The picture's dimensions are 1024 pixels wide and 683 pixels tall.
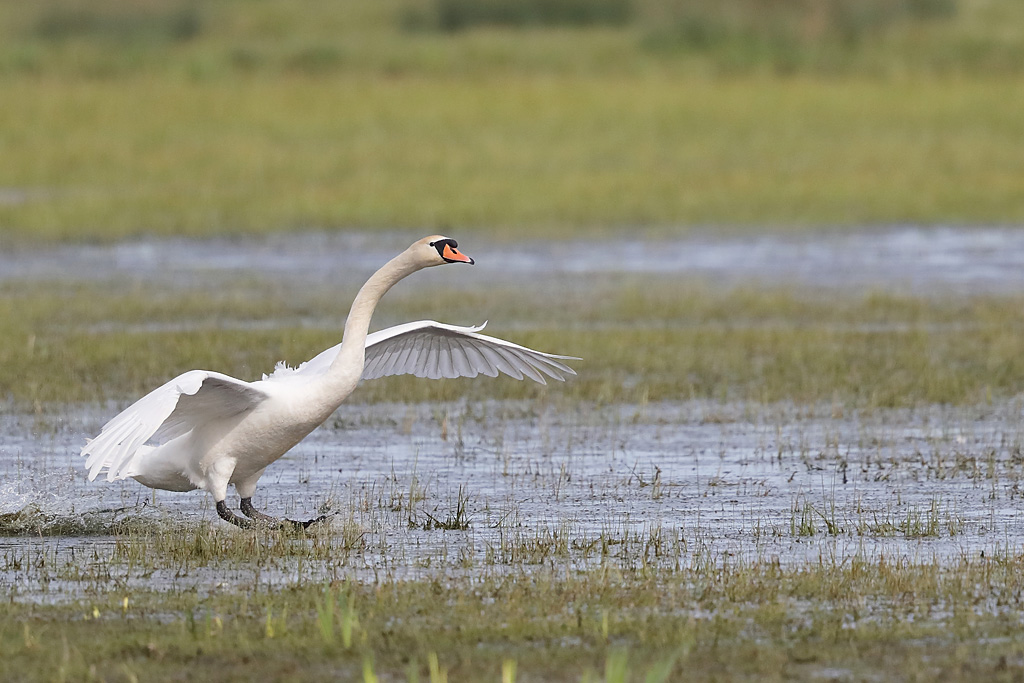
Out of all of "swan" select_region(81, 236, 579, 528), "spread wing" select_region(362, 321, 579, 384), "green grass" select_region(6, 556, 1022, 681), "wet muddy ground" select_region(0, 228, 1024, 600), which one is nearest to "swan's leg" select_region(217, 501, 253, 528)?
"swan" select_region(81, 236, 579, 528)

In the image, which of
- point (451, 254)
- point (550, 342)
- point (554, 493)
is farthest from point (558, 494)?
point (550, 342)

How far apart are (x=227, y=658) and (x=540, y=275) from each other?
1478cm

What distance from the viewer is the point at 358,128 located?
32969mm

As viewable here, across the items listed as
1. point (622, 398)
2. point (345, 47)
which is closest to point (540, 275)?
point (622, 398)

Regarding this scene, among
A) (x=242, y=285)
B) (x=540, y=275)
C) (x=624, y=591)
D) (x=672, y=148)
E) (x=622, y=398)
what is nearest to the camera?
(x=624, y=591)

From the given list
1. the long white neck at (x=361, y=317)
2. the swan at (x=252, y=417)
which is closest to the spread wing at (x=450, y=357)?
the swan at (x=252, y=417)

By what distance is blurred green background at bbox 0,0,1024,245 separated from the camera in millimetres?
27062

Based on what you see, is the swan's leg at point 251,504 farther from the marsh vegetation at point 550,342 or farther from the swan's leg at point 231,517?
the marsh vegetation at point 550,342

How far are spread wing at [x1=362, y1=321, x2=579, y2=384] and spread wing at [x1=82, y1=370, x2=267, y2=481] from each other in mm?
1344

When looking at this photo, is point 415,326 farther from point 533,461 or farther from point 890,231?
point 890,231

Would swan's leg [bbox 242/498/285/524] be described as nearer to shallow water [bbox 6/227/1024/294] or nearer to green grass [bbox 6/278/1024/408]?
green grass [bbox 6/278/1024/408]

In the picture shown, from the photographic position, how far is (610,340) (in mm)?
15461

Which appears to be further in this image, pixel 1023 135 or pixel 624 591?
pixel 1023 135

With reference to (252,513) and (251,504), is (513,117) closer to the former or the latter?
(251,504)
